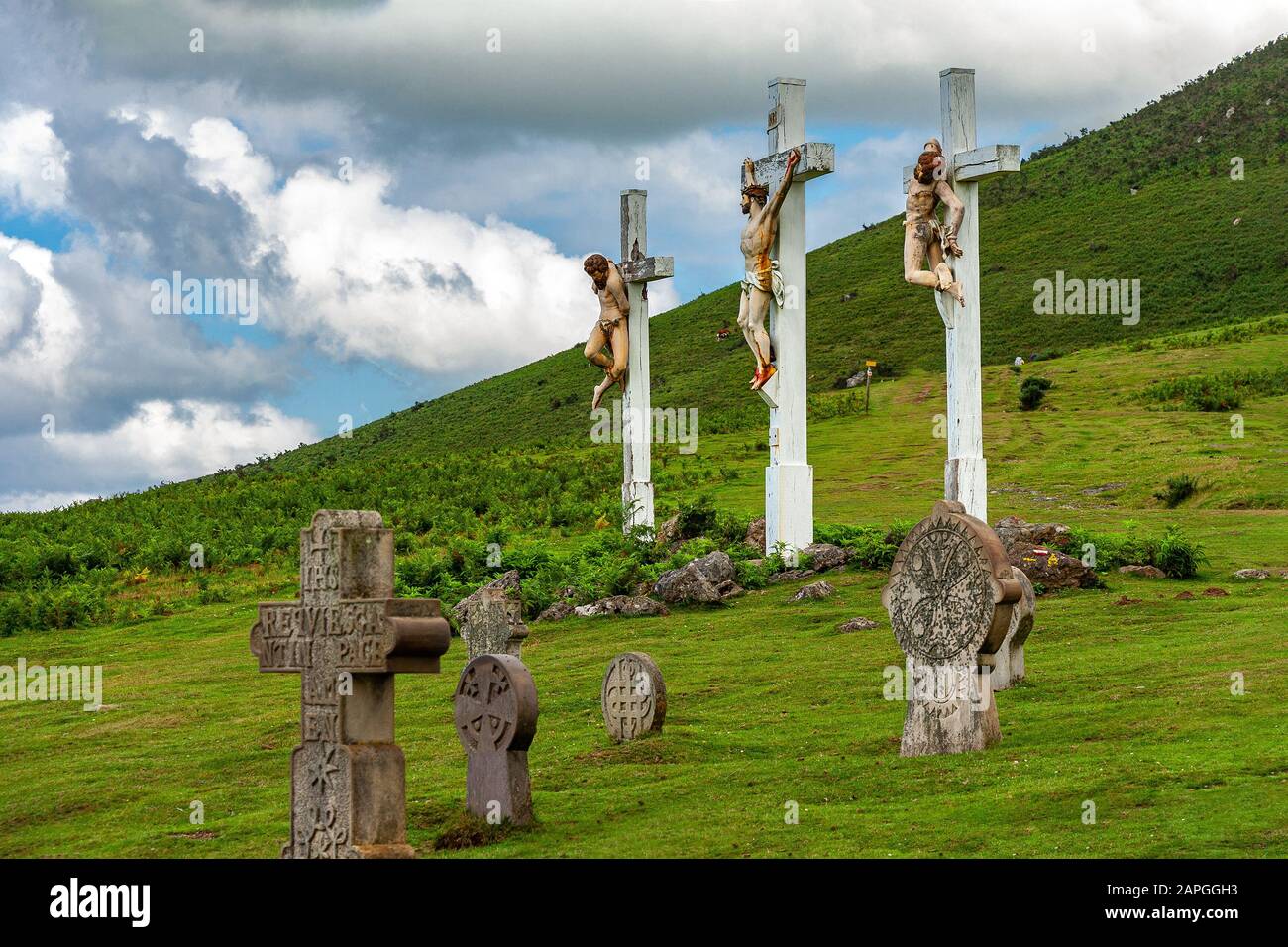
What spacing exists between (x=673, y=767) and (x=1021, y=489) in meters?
21.8

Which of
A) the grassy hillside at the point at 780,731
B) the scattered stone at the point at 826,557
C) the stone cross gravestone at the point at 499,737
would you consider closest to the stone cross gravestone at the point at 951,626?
the grassy hillside at the point at 780,731

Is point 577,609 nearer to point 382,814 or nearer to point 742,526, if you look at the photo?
point 742,526

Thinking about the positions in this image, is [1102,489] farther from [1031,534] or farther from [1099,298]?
[1099,298]

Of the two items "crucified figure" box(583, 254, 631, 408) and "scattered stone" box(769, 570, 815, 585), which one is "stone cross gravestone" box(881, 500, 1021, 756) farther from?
"crucified figure" box(583, 254, 631, 408)

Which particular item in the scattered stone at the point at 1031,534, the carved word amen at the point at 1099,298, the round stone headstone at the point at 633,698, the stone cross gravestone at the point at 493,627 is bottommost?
the round stone headstone at the point at 633,698

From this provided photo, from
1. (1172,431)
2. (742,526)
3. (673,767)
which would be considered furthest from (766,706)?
(1172,431)

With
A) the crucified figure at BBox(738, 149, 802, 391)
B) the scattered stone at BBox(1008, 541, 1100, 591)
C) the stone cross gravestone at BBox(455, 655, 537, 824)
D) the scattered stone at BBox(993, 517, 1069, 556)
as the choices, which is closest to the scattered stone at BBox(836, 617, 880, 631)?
the scattered stone at BBox(1008, 541, 1100, 591)

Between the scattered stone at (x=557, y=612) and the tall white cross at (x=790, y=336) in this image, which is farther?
the tall white cross at (x=790, y=336)

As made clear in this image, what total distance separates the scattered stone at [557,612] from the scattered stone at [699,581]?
4.55 feet

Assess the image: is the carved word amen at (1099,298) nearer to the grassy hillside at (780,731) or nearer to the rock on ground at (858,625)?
the grassy hillside at (780,731)

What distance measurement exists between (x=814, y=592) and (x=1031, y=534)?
10.7ft

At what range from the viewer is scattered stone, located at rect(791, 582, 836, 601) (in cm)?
2397

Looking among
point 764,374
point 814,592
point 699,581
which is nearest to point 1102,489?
point 764,374

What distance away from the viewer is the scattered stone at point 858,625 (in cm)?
2166
